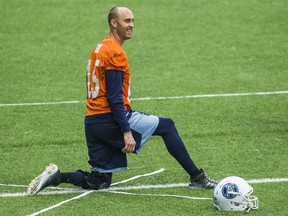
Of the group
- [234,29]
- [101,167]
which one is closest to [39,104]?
[101,167]

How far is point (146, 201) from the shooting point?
8.73 m

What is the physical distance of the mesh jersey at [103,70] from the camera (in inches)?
345

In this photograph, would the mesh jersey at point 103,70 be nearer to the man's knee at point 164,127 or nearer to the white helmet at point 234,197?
the man's knee at point 164,127

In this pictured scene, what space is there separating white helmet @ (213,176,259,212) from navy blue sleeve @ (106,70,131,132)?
1.18 m

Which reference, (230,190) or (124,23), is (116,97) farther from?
(230,190)

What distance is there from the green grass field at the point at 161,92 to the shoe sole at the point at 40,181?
0.13 meters

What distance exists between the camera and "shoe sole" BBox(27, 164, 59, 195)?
8.85 meters

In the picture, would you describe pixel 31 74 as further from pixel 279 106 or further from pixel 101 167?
pixel 101 167

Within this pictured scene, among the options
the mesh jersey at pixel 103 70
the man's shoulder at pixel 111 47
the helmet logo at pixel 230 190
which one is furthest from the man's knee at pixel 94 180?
the helmet logo at pixel 230 190

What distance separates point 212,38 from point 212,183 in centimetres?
822

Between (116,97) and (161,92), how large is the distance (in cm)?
516

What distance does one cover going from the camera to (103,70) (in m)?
8.88

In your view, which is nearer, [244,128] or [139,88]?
[244,128]

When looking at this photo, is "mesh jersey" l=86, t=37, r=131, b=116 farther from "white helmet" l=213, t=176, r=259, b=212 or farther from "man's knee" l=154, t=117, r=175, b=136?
"white helmet" l=213, t=176, r=259, b=212
